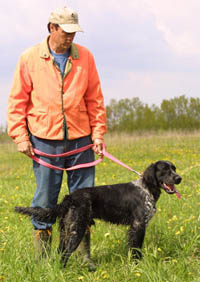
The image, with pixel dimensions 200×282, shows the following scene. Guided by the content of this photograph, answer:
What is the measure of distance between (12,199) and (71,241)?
3926 mm

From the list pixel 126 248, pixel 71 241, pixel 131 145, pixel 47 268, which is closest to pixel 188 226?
pixel 126 248

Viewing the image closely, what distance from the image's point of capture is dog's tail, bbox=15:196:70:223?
12.1ft

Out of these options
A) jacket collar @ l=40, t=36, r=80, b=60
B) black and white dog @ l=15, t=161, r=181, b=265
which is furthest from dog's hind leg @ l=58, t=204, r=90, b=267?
jacket collar @ l=40, t=36, r=80, b=60

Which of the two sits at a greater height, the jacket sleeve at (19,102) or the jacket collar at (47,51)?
the jacket collar at (47,51)

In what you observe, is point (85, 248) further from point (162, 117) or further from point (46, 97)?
point (162, 117)

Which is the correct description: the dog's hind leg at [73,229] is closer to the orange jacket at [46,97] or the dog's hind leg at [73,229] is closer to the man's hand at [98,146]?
the man's hand at [98,146]

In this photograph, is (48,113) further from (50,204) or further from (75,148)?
(50,204)

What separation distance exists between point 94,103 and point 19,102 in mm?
809

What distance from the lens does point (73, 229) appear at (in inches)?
147

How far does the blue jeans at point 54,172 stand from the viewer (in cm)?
384

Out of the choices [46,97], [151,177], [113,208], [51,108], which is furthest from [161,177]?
[46,97]

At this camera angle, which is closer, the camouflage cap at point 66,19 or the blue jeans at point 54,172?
the camouflage cap at point 66,19

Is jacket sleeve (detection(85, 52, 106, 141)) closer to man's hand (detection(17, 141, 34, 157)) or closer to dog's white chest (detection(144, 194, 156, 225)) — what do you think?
man's hand (detection(17, 141, 34, 157))

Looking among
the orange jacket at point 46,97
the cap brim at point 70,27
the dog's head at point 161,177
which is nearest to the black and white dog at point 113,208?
the dog's head at point 161,177
